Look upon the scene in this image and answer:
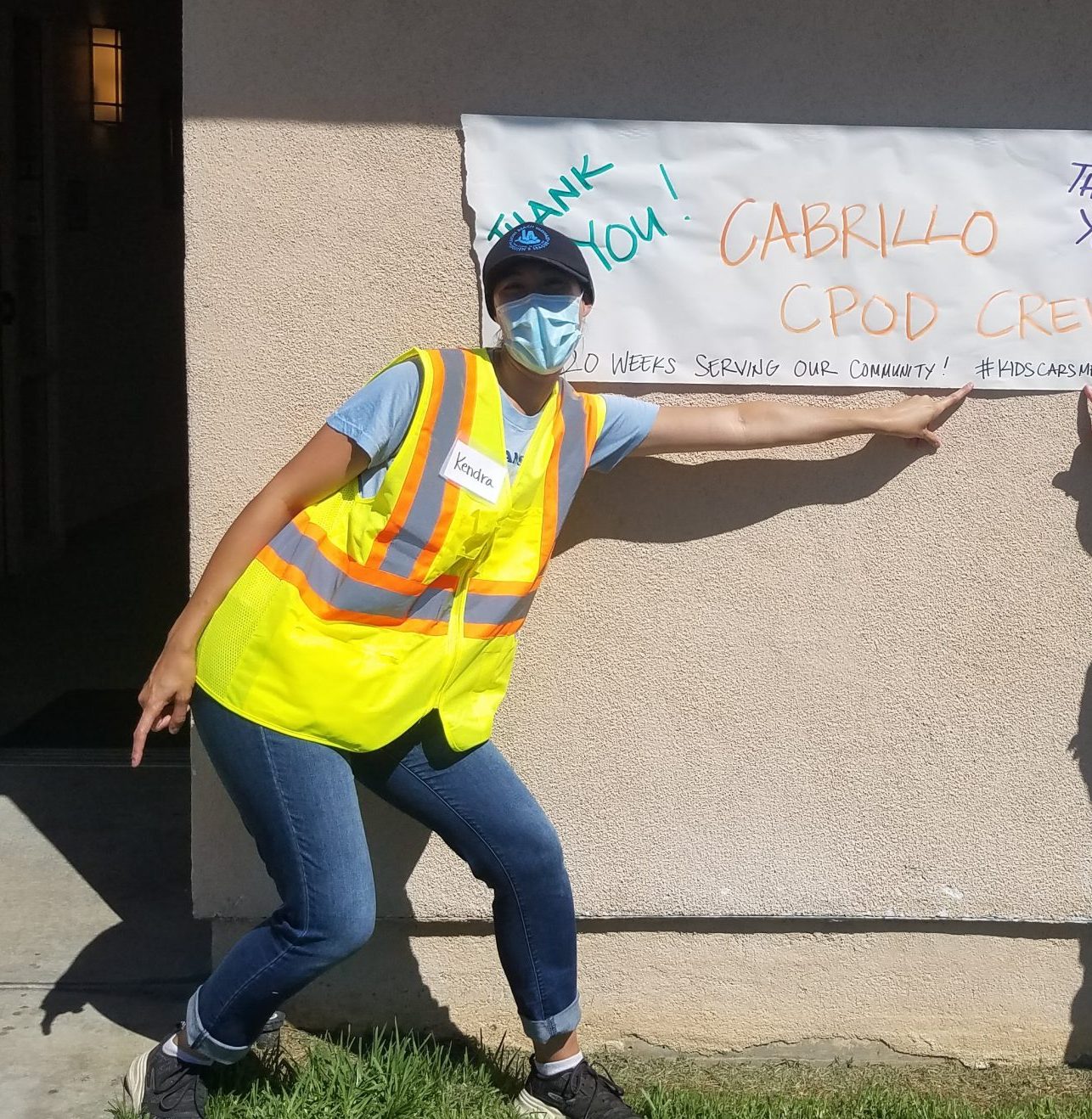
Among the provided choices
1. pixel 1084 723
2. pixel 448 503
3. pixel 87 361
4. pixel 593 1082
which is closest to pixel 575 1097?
pixel 593 1082

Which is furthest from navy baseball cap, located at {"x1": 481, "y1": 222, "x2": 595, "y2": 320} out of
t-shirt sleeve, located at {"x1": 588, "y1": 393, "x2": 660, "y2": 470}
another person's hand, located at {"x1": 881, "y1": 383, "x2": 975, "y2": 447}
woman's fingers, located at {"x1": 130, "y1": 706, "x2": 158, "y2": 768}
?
woman's fingers, located at {"x1": 130, "y1": 706, "x2": 158, "y2": 768}

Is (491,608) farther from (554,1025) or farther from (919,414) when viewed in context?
(919,414)

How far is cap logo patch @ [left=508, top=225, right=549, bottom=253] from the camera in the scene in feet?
8.50

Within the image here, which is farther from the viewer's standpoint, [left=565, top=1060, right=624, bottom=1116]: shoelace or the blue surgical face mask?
[left=565, top=1060, right=624, bottom=1116]: shoelace

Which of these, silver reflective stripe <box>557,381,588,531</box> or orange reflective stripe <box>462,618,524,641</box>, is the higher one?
silver reflective stripe <box>557,381,588,531</box>

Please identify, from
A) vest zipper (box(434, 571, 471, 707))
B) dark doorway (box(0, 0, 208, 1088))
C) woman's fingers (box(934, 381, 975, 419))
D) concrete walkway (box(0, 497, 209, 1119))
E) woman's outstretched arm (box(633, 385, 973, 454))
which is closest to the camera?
vest zipper (box(434, 571, 471, 707))

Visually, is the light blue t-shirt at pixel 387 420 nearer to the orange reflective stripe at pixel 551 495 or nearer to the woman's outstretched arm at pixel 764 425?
the orange reflective stripe at pixel 551 495

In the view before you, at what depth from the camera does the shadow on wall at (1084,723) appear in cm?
313

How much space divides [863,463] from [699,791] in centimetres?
81

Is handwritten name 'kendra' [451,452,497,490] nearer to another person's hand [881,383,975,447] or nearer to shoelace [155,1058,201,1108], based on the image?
another person's hand [881,383,975,447]

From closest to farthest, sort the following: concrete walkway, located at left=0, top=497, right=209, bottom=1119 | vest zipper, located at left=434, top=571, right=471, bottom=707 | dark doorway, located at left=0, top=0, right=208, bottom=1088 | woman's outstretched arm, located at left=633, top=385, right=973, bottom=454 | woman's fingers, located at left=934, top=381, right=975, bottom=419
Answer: vest zipper, located at left=434, top=571, right=471, bottom=707
woman's outstretched arm, located at left=633, top=385, right=973, bottom=454
woman's fingers, located at left=934, top=381, right=975, bottom=419
concrete walkway, located at left=0, top=497, right=209, bottom=1119
dark doorway, located at left=0, top=0, right=208, bottom=1088

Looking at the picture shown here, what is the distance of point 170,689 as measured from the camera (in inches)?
103

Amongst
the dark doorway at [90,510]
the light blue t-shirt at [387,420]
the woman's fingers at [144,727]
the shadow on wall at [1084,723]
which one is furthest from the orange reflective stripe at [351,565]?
the shadow on wall at [1084,723]

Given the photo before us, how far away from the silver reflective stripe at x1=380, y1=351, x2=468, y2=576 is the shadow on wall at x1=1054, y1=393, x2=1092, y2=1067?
138 cm
